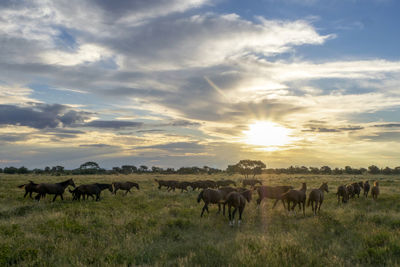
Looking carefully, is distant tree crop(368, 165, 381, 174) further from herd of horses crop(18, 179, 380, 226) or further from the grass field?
the grass field

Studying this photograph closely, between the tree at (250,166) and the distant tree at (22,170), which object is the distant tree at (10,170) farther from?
the tree at (250,166)

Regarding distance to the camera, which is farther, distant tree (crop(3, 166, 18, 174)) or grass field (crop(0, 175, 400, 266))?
distant tree (crop(3, 166, 18, 174))

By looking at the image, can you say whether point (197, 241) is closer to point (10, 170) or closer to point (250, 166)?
point (250, 166)

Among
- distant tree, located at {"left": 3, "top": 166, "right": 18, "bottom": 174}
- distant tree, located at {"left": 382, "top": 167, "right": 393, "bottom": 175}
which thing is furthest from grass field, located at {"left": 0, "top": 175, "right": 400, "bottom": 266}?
distant tree, located at {"left": 382, "top": 167, "right": 393, "bottom": 175}

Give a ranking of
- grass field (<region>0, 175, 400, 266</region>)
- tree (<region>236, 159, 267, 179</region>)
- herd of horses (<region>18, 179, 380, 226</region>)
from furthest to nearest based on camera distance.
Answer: tree (<region>236, 159, 267, 179</region>) → herd of horses (<region>18, 179, 380, 226</region>) → grass field (<region>0, 175, 400, 266</region>)

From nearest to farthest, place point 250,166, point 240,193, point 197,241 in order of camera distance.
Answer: point 197,241 → point 240,193 → point 250,166

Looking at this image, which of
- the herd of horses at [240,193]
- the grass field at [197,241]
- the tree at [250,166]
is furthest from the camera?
the tree at [250,166]

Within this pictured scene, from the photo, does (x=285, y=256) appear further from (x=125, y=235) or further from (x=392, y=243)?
(x=125, y=235)

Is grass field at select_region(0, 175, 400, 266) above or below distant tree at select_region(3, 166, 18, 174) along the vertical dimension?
above

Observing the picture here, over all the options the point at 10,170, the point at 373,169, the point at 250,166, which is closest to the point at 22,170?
the point at 10,170

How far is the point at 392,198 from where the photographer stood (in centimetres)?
2200

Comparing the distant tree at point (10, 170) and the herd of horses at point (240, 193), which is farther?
the distant tree at point (10, 170)

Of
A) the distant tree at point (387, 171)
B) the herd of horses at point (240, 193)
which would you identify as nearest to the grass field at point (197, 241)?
the herd of horses at point (240, 193)

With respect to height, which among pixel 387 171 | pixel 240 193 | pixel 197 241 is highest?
pixel 240 193
